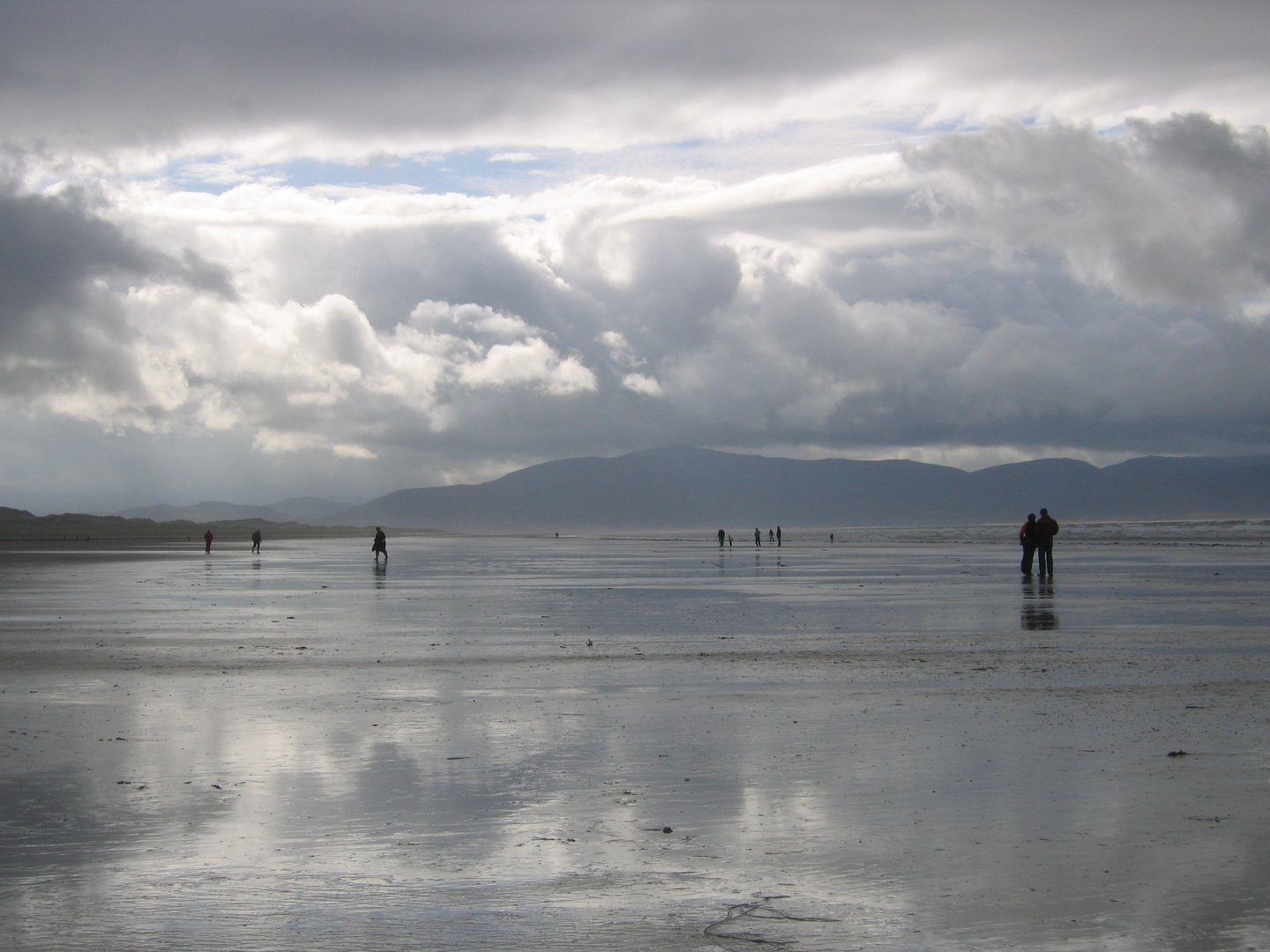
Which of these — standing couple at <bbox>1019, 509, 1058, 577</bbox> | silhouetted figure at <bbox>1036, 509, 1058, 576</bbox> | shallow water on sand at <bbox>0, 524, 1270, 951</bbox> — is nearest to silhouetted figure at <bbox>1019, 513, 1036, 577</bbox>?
standing couple at <bbox>1019, 509, 1058, 577</bbox>

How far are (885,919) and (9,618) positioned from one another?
74.2 feet

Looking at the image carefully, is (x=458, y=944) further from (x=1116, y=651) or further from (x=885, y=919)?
(x=1116, y=651)

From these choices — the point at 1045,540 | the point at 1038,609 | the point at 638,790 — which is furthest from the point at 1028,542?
the point at 638,790

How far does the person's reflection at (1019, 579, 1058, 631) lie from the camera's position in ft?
68.7

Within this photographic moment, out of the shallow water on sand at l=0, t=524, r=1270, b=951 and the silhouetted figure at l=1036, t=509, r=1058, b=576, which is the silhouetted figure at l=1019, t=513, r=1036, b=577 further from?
the shallow water on sand at l=0, t=524, r=1270, b=951

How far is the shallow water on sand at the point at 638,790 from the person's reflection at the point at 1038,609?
5.34 ft

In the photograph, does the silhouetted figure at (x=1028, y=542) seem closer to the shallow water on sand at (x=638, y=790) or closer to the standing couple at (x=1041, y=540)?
the standing couple at (x=1041, y=540)

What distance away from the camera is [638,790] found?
843 cm

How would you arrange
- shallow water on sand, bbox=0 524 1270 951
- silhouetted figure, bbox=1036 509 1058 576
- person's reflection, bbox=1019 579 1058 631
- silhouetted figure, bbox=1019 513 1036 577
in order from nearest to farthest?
shallow water on sand, bbox=0 524 1270 951 → person's reflection, bbox=1019 579 1058 631 → silhouetted figure, bbox=1036 509 1058 576 → silhouetted figure, bbox=1019 513 1036 577

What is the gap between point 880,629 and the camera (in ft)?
67.4

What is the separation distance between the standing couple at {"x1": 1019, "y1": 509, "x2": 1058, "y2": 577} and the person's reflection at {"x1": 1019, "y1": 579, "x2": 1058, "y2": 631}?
1.70 m

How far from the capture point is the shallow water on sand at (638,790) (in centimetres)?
587

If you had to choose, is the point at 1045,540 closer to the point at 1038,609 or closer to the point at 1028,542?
the point at 1028,542

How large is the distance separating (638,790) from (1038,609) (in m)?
18.4
